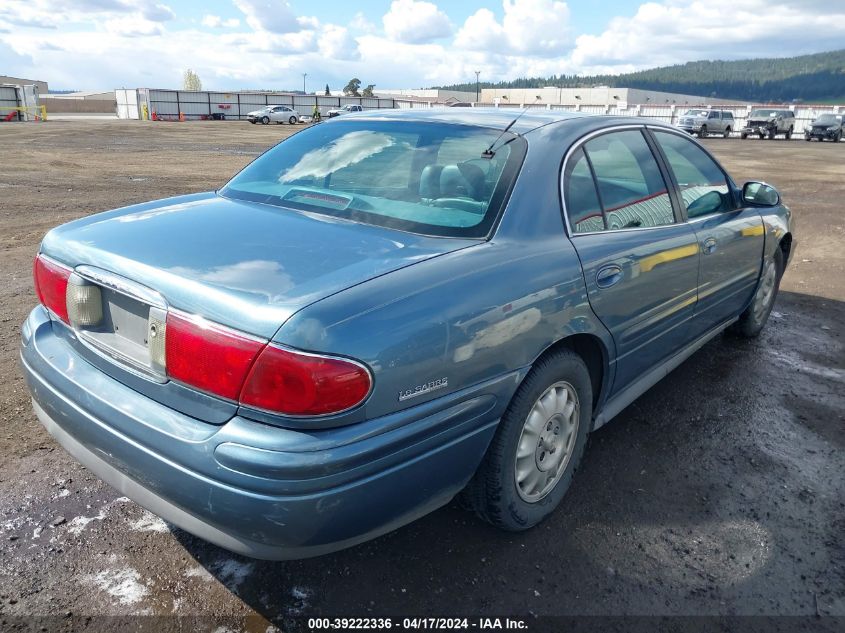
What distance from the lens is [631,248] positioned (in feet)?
9.68

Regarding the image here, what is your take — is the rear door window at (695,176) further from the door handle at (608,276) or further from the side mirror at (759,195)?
the door handle at (608,276)

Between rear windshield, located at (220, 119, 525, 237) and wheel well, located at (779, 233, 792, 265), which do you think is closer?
rear windshield, located at (220, 119, 525, 237)

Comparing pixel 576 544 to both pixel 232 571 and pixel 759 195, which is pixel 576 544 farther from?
pixel 759 195

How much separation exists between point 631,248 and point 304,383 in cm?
179

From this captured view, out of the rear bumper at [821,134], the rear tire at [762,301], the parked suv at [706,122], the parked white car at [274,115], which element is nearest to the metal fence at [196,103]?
the parked white car at [274,115]

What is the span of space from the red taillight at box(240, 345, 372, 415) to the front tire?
2.49ft

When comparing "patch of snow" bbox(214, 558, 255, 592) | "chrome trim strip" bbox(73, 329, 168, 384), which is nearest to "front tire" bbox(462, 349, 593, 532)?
"patch of snow" bbox(214, 558, 255, 592)

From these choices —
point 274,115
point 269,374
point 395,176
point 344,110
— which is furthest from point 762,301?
point 274,115

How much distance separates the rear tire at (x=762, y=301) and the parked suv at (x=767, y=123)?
3849 cm

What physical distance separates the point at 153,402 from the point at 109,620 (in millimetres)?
795

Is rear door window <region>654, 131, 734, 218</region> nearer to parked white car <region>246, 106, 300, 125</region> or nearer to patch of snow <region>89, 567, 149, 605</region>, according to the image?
patch of snow <region>89, 567, 149, 605</region>

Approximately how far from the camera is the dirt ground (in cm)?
233

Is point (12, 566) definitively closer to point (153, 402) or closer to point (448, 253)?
point (153, 402)

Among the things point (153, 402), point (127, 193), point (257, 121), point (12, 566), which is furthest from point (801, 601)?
point (257, 121)
